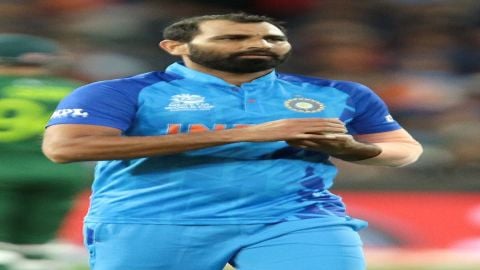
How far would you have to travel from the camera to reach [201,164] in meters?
3.61

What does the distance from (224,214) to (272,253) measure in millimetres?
179

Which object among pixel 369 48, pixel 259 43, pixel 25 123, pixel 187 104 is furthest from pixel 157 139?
pixel 369 48

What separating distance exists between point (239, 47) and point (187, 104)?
0.26 m

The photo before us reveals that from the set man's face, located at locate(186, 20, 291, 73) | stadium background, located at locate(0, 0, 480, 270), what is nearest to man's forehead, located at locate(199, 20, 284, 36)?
man's face, located at locate(186, 20, 291, 73)

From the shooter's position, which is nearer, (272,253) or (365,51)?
(272,253)

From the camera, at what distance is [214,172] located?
3592mm

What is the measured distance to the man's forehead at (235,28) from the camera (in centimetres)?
378

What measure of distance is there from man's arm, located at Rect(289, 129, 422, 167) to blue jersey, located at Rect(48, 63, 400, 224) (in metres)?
0.11

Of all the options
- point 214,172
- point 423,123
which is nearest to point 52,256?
point 214,172

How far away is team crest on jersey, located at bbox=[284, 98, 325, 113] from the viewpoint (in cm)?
370

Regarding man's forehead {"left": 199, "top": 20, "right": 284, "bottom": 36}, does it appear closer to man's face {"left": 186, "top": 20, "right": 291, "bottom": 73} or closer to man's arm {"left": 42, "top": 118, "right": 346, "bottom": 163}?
man's face {"left": 186, "top": 20, "right": 291, "bottom": 73}

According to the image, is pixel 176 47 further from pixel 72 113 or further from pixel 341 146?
pixel 341 146

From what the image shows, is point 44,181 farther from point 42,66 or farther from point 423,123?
point 423,123

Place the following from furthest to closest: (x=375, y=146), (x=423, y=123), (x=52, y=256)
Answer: (x=423, y=123), (x=52, y=256), (x=375, y=146)
